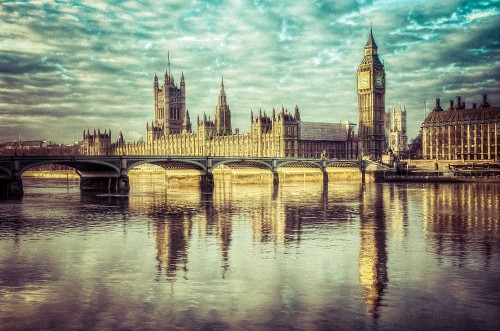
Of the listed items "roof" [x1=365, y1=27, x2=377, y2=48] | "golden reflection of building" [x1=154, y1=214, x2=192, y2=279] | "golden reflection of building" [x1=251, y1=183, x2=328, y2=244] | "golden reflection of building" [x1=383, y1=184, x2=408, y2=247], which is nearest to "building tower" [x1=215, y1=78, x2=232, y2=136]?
"roof" [x1=365, y1=27, x2=377, y2=48]

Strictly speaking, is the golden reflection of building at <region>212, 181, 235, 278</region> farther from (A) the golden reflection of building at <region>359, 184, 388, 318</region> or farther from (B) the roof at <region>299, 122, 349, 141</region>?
(B) the roof at <region>299, 122, 349, 141</region>

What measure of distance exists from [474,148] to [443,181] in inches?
1672

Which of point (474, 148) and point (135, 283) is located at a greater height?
point (474, 148)

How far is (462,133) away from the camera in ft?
427

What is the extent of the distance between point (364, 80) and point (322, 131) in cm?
2043

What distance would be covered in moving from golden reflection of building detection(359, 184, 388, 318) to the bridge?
135 ft

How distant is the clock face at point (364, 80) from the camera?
146 m

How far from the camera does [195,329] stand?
47.6ft

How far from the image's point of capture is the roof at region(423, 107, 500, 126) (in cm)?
12569

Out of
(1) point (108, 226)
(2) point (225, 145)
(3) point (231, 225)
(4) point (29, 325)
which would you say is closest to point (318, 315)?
(4) point (29, 325)

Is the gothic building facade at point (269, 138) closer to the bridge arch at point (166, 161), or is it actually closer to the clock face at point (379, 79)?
the clock face at point (379, 79)

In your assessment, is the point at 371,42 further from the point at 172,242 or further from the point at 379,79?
the point at 172,242

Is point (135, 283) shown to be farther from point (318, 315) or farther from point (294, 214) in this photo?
point (294, 214)

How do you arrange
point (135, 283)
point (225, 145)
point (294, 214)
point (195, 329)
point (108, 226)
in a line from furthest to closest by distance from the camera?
point (225, 145) → point (294, 214) → point (108, 226) → point (135, 283) → point (195, 329)
